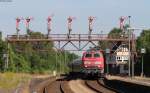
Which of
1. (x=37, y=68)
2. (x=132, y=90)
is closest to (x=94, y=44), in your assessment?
(x=37, y=68)

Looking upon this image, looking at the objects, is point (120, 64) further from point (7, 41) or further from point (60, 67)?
point (7, 41)

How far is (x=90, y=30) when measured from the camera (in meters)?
82.4

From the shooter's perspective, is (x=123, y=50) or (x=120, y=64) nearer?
(x=123, y=50)

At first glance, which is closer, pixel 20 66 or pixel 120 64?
pixel 20 66

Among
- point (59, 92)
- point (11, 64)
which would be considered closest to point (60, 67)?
point (11, 64)

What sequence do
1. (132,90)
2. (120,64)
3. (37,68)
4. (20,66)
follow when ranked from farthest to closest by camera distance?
1. (120,64)
2. (37,68)
3. (20,66)
4. (132,90)

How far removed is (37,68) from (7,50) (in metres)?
29.3

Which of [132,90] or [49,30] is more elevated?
[49,30]

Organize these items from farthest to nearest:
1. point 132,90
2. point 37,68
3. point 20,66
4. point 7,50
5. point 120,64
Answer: point 120,64 → point 37,68 → point 20,66 → point 7,50 → point 132,90

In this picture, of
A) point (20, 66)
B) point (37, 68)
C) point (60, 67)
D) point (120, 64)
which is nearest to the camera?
point (20, 66)

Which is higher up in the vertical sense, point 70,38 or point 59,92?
point 70,38

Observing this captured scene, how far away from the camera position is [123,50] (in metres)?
97.3

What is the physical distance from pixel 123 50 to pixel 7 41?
2344 cm

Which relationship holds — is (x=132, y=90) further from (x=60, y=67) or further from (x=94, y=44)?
(x=60, y=67)
